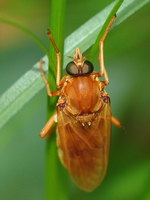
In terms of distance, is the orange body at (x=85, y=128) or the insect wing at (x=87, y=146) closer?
the orange body at (x=85, y=128)

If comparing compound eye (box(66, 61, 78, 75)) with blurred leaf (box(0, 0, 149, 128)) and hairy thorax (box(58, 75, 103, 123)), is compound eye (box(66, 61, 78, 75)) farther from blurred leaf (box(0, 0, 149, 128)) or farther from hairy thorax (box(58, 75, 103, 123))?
blurred leaf (box(0, 0, 149, 128))

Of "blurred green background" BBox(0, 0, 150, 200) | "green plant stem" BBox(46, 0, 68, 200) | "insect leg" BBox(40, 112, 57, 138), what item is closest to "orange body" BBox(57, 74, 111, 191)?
"insect leg" BBox(40, 112, 57, 138)

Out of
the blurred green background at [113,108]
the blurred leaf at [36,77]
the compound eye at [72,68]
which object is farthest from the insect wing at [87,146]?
the blurred leaf at [36,77]

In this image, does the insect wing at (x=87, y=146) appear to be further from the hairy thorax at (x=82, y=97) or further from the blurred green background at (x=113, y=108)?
the blurred green background at (x=113, y=108)

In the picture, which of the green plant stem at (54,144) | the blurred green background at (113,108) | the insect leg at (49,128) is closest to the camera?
the green plant stem at (54,144)

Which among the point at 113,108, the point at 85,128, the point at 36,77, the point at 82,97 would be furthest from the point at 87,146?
the point at 36,77

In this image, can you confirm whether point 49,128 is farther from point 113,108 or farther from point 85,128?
point 113,108

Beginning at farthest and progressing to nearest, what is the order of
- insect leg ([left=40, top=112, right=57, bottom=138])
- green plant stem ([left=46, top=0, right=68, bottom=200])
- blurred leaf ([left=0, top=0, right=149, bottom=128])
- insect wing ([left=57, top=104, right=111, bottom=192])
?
insect wing ([left=57, top=104, right=111, bottom=192])
insect leg ([left=40, top=112, right=57, bottom=138])
blurred leaf ([left=0, top=0, right=149, bottom=128])
green plant stem ([left=46, top=0, right=68, bottom=200])

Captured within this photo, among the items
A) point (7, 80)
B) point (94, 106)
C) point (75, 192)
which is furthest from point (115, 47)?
point (75, 192)
